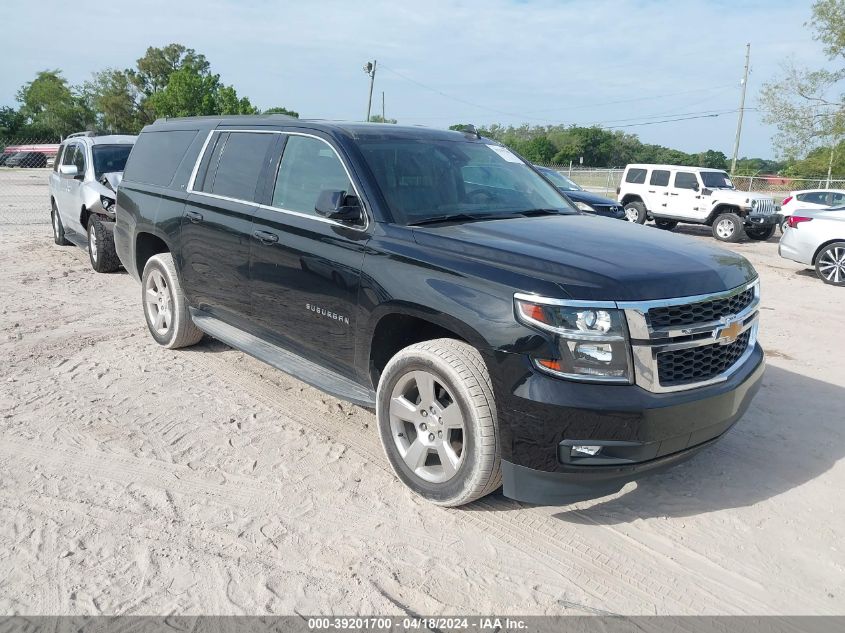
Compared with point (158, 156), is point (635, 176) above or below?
above

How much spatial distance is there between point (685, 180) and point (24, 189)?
23.8 meters

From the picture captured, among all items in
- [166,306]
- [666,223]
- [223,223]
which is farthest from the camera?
[666,223]

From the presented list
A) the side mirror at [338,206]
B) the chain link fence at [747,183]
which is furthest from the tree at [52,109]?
the side mirror at [338,206]

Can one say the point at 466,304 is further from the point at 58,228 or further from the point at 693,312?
the point at 58,228

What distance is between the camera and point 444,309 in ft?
11.2

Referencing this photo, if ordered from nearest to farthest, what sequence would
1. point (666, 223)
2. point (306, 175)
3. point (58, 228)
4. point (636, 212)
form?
point (306, 175) < point (58, 228) < point (636, 212) < point (666, 223)

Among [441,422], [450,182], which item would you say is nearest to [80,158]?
[450,182]

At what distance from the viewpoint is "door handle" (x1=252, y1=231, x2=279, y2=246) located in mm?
4504

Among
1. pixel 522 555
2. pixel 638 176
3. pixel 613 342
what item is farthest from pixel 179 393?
pixel 638 176

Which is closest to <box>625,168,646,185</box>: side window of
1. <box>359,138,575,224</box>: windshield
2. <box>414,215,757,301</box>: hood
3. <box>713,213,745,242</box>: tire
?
<box>713,213,745,242</box>: tire

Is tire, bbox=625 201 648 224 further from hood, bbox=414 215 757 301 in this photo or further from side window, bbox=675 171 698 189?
hood, bbox=414 215 757 301

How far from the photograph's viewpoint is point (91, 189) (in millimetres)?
9781

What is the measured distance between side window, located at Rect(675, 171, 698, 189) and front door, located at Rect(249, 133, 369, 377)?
16.1 meters

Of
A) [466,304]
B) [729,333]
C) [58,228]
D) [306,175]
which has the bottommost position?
[58,228]
